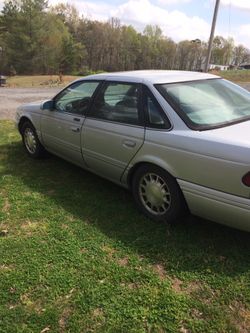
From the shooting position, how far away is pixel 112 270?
2.92 m

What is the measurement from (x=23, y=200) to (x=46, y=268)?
1.46 metres

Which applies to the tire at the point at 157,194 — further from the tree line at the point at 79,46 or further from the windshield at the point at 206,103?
the tree line at the point at 79,46

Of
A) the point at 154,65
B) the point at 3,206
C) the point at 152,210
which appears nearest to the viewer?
the point at 152,210

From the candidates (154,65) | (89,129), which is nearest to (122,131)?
(89,129)

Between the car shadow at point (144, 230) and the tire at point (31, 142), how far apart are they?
0.69 meters

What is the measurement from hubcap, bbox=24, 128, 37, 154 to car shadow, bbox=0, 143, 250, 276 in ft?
2.65

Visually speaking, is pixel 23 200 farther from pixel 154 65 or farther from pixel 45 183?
pixel 154 65

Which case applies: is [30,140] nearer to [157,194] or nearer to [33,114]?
[33,114]

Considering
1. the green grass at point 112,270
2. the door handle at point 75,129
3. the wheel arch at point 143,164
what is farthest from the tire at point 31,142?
the wheel arch at point 143,164

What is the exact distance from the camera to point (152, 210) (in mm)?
3688

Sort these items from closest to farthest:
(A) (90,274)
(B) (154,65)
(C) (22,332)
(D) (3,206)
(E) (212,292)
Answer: (C) (22,332) → (E) (212,292) → (A) (90,274) → (D) (3,206) → (B) (154,65)

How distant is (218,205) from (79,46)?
69.5 m

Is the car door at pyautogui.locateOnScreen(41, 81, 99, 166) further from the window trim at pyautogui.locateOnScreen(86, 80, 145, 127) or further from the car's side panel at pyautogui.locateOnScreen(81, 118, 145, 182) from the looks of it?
the car's side panel at pyautogui.locateOnScreen(81, 118, 145, 182)

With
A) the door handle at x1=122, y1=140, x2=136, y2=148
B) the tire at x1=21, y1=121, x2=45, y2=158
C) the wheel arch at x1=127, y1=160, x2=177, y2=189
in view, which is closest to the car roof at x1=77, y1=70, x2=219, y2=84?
the door handle at x1=122, y1=140, x2=136, y2=148
